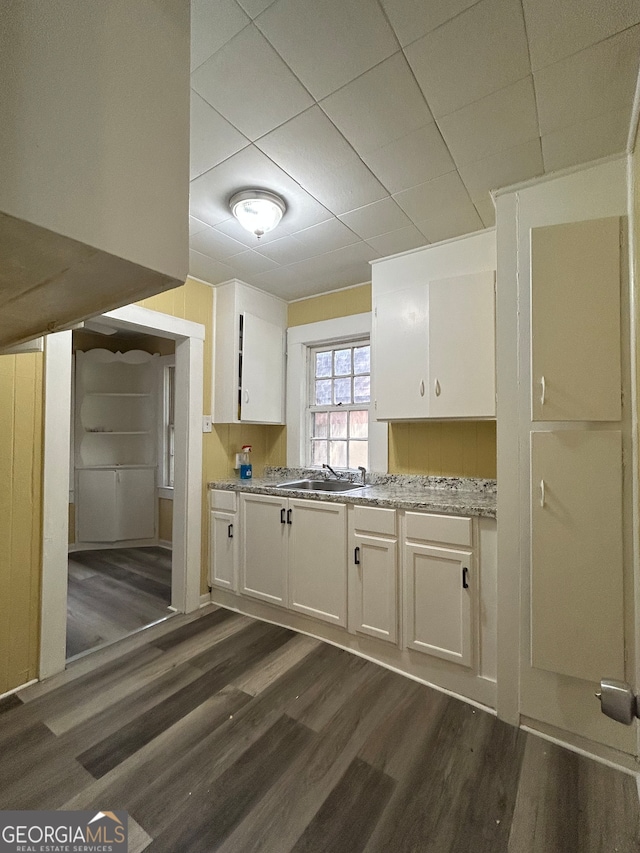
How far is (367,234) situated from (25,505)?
94.0 inches

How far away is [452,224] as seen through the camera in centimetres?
212

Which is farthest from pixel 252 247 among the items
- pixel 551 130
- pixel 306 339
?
pixel 551 130

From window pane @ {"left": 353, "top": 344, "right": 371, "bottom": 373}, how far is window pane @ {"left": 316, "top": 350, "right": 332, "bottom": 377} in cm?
25

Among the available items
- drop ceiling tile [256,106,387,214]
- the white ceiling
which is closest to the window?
the white ceiling

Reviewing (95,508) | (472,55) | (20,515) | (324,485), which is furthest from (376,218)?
Answer: (95,508)

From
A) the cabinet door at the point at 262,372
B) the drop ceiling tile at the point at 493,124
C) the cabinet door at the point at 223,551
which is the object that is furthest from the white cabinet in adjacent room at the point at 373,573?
the drop ceiling tile at the point at 493,124

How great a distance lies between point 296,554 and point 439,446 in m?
1.20

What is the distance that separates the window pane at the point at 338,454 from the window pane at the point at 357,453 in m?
0.06

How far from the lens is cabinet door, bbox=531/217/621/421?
149 cm

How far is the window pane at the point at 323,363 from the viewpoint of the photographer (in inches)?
128

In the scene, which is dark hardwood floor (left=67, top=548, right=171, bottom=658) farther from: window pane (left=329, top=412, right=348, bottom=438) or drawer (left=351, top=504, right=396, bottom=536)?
window pane (left=329, top=412, right=348, bottom=438)

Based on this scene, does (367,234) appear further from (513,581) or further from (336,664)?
(336,664)

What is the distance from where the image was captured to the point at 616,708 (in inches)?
34.0

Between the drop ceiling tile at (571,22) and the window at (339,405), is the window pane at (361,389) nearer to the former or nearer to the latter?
the window at (339,405)
